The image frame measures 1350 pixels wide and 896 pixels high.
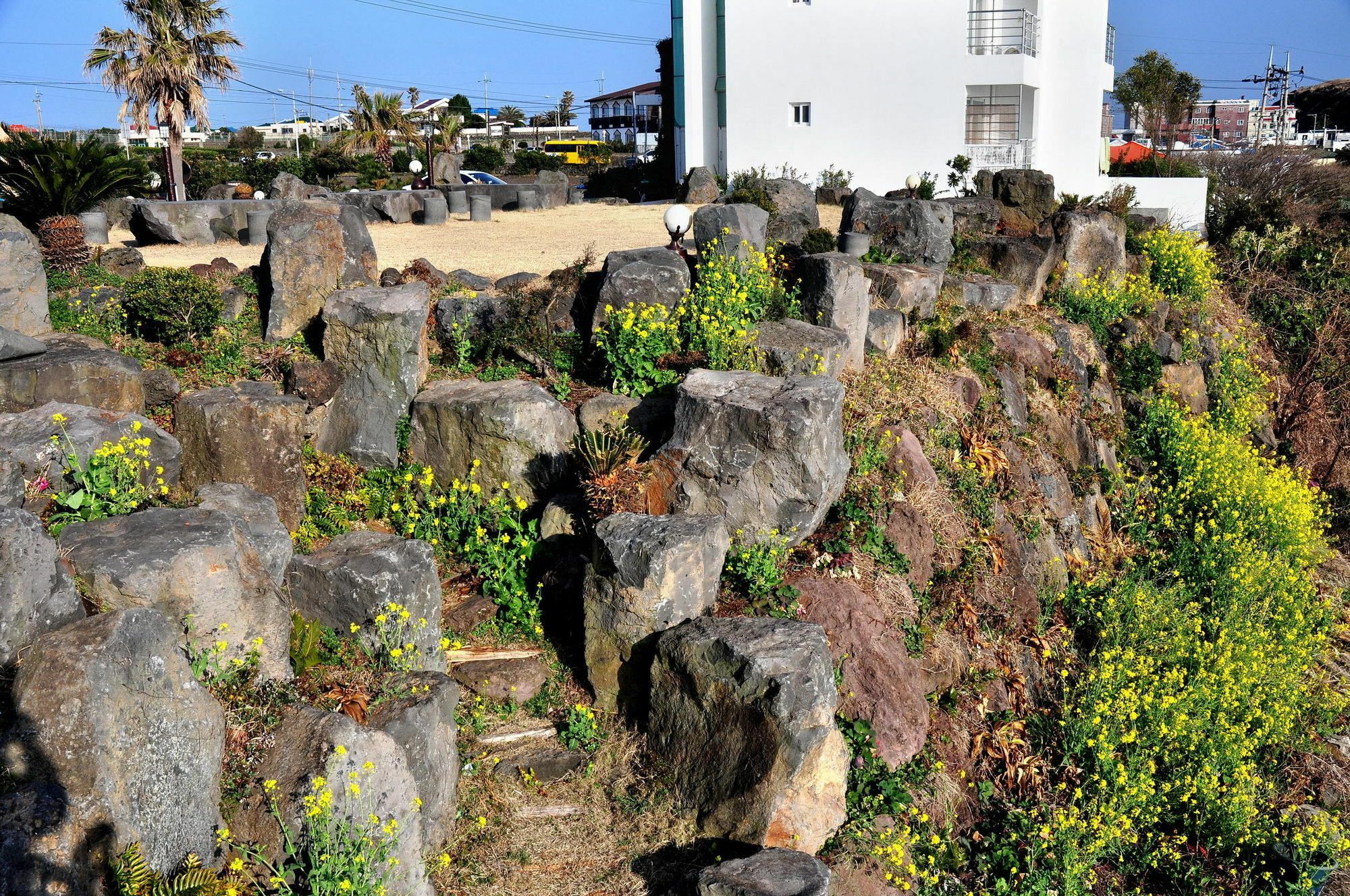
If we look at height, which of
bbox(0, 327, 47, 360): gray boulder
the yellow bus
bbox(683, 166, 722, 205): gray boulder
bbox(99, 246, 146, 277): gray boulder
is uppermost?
the yellow bus

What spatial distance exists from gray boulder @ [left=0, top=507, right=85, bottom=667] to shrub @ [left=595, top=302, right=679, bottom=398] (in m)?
5.28

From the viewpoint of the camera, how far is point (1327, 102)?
67.8 meters

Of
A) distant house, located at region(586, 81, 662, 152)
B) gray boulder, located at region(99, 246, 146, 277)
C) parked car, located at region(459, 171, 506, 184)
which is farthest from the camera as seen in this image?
distant house, located at region(586, 81, 662, 152)

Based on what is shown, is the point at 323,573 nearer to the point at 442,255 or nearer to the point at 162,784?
the point at 162,784

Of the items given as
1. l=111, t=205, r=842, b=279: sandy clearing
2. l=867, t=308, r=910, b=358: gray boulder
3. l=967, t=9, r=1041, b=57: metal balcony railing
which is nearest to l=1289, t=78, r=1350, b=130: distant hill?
l=967, t=9, r=1041, b=57: metal balcony railing

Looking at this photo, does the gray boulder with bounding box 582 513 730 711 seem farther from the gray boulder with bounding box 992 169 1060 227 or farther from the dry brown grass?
A: the gray boulder with bounding box 992 169 1060 227

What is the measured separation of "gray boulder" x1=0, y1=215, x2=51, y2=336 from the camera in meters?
9.41

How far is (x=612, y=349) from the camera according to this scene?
10109 mm

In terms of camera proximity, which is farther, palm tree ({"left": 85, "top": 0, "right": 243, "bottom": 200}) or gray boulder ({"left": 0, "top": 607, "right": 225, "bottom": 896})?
palm tree ({"left": 85, "top": 0, "right": 243, "bottom": 200})

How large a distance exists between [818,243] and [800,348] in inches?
188

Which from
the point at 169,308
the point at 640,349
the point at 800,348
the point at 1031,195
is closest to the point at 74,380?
the point at 169,308

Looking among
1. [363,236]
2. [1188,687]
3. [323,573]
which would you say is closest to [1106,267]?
[1188,687]

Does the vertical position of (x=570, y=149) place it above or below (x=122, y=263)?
above

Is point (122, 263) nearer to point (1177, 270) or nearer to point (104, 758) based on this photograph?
point (104, 758)
